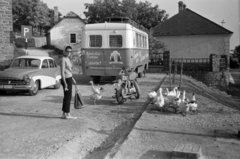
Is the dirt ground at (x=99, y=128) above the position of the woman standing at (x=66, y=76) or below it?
below

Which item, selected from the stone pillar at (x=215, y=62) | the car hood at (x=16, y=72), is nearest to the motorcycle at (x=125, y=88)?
the car hood at (x=16, y=72)

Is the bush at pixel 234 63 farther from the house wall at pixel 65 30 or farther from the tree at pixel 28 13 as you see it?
the tree at pixel 28 13

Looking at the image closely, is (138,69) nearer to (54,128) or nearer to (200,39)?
(54,128)

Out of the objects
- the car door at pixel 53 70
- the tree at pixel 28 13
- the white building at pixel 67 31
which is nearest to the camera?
the car door at pixel 53 70

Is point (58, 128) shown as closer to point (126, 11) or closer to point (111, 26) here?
point (111, 26)

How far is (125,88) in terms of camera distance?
1040cm

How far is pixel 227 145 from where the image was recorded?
5.80 metres

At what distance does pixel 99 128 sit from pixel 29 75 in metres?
6.21

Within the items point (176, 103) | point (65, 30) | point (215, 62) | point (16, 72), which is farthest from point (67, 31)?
point (176, 103)

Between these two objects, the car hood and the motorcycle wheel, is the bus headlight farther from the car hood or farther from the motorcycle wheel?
the motorcycle wheel

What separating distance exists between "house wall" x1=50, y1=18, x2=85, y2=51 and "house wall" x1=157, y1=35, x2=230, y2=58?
15.2m

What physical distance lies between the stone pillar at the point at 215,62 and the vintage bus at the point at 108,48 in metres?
13.2

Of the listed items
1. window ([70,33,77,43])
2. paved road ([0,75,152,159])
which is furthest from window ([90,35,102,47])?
window ([70,33,77,43])

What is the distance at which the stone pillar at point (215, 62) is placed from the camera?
27931 mm
